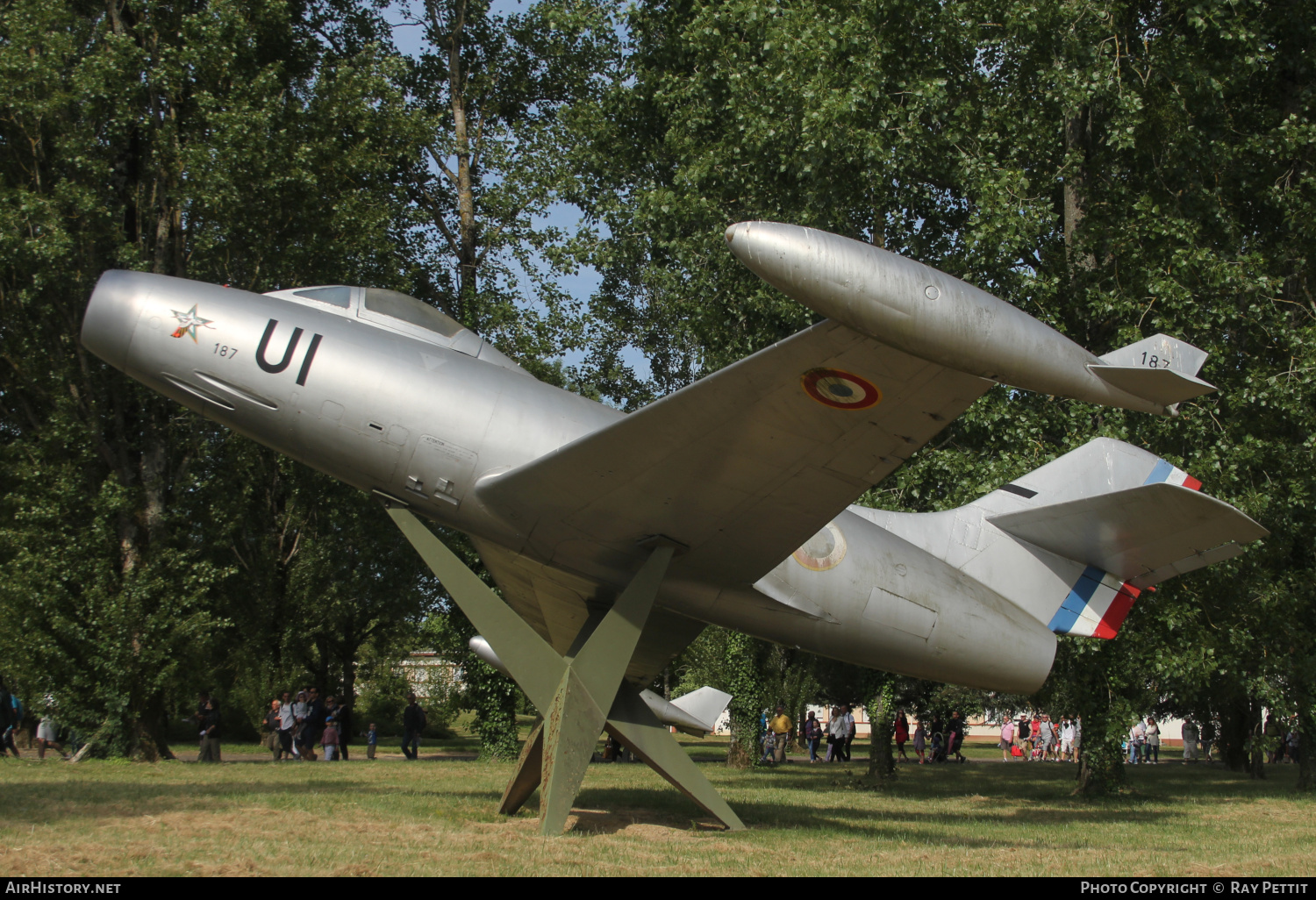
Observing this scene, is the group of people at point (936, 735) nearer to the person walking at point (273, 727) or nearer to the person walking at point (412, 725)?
the person walking at point (412, 725)

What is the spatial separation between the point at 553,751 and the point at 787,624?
249 cm

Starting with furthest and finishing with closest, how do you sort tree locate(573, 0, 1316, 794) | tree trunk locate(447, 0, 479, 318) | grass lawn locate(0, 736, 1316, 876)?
1. tree trunk locate(447, 0, 479, 318)
2. tree locate(573, 0, 1316, 794)
3. grass lawn locate(0, 736, 1316, 876)

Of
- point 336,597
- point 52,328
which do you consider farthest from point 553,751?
point 336,597

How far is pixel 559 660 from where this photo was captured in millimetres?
8203

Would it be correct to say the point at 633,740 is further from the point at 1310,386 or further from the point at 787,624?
the point at 1310,386

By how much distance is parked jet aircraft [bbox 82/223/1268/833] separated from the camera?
5.75 meters

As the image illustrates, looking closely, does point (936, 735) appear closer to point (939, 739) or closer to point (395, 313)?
point (939, 739)

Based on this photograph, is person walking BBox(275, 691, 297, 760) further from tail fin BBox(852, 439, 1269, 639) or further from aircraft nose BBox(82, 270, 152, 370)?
tail fin BBox(852, 439, 1269, 639)

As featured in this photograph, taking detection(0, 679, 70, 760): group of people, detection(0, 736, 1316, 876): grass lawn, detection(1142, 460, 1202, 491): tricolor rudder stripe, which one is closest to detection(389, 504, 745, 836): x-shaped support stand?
detection(0, 736, 1316, 876): grass lawn

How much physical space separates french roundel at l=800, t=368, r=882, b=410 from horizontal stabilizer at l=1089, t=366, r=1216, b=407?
146 cm

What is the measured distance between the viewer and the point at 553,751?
25.9ft

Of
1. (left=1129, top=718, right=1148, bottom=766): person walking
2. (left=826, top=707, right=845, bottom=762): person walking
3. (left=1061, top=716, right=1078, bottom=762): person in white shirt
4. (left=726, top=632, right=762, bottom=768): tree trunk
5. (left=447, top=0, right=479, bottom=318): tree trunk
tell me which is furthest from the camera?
(left=1061, top=716, right=1078, bottom=762): person in white shirt

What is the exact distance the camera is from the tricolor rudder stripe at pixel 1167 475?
33.1ft

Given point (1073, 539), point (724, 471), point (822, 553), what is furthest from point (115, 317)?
point (1073, 539)
